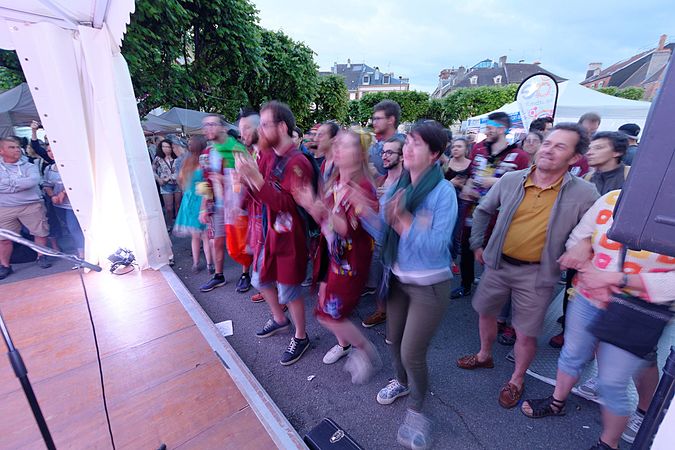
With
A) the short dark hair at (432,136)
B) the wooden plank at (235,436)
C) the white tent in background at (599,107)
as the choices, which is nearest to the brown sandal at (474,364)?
the wooden plank at (235,436)

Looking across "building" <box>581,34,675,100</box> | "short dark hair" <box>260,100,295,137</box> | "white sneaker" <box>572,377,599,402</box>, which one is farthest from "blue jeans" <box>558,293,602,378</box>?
"building" <box>581,34,675,100</box>

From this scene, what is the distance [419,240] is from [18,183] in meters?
5.31

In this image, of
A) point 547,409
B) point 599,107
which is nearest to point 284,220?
point 547,409

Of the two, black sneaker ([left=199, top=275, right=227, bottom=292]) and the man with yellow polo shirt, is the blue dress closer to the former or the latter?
black sneaker ([left=199, top=275, right=227, bottom=292])

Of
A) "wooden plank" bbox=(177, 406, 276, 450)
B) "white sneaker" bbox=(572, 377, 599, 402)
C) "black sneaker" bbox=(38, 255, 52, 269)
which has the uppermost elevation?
"wooden plank" bbox=(177, 406, 276, 450)

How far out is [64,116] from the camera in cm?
322

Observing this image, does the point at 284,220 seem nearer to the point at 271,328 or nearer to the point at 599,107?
the point at 271,328

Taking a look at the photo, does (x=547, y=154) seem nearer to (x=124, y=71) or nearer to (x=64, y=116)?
(x=124, y=71)

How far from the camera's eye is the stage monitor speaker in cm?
65

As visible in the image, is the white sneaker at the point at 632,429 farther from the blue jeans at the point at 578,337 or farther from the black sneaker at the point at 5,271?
the black sneaker at the point at 5,271

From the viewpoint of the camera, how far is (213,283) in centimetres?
→ 379

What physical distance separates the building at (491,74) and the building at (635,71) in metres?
7.10

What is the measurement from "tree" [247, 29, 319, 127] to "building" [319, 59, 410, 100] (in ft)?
155

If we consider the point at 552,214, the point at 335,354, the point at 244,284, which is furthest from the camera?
the point at 244,284
